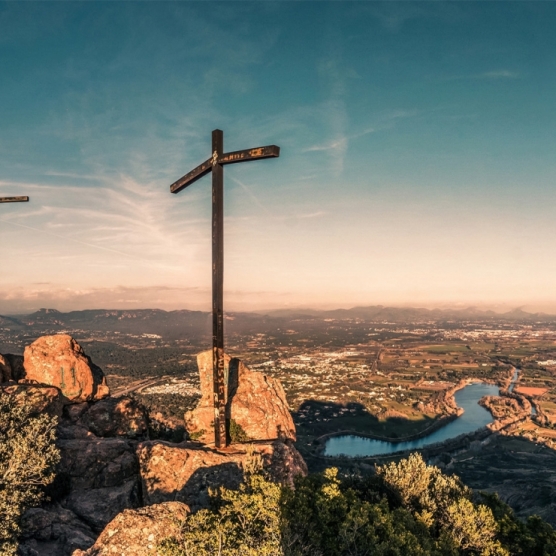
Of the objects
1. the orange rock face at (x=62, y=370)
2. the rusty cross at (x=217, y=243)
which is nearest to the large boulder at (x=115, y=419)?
the orange rock face at (x=62, y=370)

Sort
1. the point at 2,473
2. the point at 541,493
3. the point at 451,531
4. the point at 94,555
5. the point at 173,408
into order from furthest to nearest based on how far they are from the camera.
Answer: the point at 173,408, the point at 541,493, the point at 451,531, the point at 2,473, the point at 94,555

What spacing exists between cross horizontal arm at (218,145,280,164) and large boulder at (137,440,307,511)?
34.3 ft

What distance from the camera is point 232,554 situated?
9.31 m

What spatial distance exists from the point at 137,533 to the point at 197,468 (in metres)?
6.05

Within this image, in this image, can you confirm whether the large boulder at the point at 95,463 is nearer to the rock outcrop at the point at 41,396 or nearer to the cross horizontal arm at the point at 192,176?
the rock outcrop at the point at 41,396

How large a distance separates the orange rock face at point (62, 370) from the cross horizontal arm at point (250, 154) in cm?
1947

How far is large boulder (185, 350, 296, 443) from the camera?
71.1ft

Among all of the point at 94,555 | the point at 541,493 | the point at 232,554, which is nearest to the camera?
the point at 232,554

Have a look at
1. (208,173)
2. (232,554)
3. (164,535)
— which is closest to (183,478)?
(164,535)

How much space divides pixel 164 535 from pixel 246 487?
3.59 metres

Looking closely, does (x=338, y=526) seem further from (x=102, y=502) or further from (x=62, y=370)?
(x=62, y=370)

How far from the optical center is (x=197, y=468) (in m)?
16.2

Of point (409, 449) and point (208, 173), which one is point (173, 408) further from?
point (208, 173)

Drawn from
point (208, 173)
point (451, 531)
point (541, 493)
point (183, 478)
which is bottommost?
point (541, 493)
